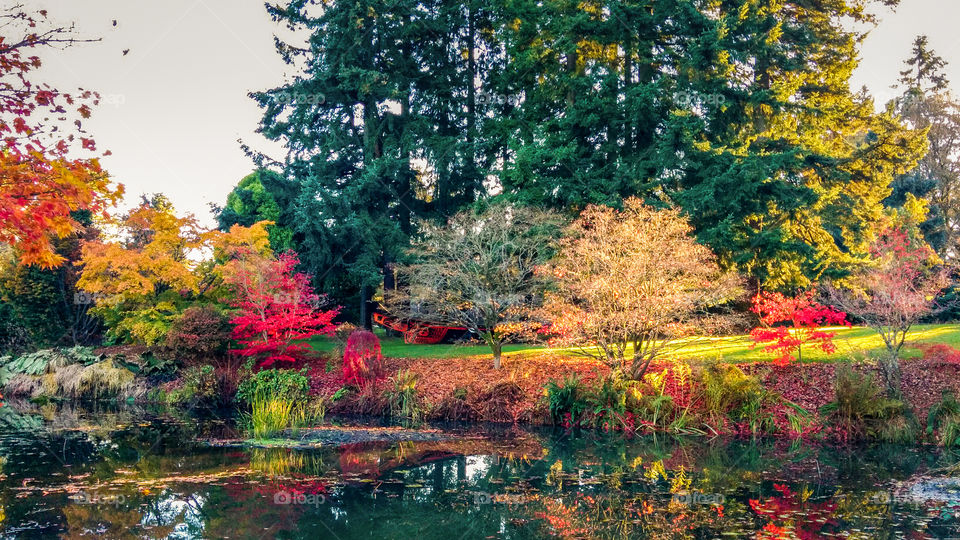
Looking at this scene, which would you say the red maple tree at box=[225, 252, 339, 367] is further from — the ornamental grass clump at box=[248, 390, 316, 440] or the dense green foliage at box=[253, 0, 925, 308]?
the dense green foliage at box=[253, 0, 925, 308]

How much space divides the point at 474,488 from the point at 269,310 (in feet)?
35.3

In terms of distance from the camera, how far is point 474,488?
35.1 ft

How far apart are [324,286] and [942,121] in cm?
3620

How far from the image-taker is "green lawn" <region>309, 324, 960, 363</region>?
16.8 meters

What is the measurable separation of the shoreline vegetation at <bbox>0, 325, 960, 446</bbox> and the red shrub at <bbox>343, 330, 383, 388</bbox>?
14 centimetres

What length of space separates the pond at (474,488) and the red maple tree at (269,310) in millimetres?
4492

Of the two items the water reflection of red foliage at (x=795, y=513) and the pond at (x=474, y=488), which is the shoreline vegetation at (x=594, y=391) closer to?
the pond at (x=474, y=488)

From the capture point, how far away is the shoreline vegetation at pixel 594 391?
14.0 m

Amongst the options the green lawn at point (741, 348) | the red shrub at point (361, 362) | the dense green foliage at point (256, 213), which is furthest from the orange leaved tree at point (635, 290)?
the dense green foliage at point (256, 213)

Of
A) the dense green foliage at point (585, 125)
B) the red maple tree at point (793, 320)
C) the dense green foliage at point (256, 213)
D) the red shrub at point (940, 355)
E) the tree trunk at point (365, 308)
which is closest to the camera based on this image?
the red shrub at point (940, 355)

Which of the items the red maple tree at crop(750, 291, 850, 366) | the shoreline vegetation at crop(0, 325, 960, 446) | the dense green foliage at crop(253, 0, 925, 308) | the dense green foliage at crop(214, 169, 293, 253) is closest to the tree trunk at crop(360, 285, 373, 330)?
the dense green foliage at crop(253, 0, 925, 308)

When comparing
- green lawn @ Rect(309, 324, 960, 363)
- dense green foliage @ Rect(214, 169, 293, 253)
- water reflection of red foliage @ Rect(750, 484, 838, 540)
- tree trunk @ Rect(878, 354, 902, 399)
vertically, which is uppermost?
dense green foliage @ Rect(214, 169, 293, 253)

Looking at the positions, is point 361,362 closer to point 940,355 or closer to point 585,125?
point 585,125

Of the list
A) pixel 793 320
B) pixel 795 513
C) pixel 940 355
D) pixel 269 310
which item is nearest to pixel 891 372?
pixel 940 355
